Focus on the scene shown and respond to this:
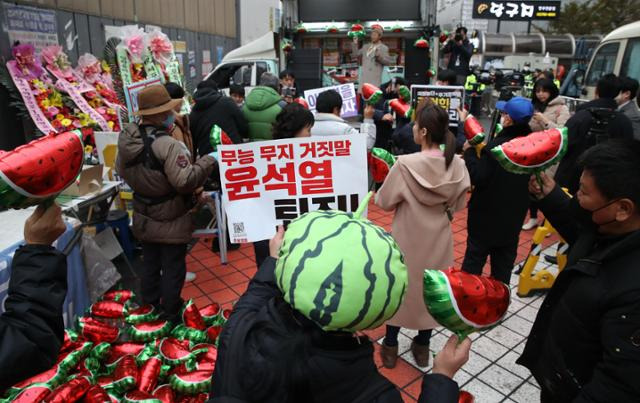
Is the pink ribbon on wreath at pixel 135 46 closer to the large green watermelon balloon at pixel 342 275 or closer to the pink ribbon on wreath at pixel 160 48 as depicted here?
the pink ribbon on wreath at pixel 160 48

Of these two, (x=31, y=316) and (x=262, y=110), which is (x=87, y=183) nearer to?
(x=262, y=110)

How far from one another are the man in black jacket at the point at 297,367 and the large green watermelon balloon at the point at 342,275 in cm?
9

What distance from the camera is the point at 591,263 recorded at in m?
1.60

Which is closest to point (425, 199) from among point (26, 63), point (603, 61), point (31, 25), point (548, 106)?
point (548, 106)

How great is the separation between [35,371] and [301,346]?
0.90 meters

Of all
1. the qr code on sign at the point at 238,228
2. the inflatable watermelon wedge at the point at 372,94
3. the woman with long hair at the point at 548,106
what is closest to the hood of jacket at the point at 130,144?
the qr code on sign at the point at 238,228

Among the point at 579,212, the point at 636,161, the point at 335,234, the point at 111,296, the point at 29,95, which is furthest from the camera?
the point at 29,95

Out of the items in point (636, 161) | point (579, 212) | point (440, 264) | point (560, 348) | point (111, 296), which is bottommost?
point (111, 296)

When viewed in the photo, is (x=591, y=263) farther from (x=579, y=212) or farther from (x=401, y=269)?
(x=401, y=269)

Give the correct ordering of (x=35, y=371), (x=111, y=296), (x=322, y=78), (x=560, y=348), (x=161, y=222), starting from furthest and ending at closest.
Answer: (x=322, y=78), (x=111, y=296), (x=161, y=222), (x=560, y=348), (x=35, y=371)

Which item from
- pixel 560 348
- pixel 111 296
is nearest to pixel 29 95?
pixel 111 296

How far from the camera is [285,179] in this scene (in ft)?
9.54

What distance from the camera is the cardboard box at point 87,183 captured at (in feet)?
13.0

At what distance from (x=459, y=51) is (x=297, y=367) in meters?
11.3
